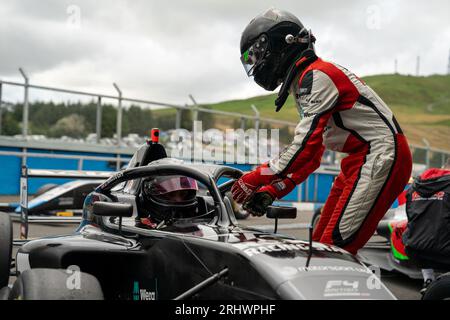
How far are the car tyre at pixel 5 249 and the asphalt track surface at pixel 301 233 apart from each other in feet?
4.75

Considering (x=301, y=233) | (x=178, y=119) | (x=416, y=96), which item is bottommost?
(x=301, y=233)

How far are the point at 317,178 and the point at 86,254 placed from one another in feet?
36.8

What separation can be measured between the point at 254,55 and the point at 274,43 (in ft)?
0.51

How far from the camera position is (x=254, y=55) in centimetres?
371

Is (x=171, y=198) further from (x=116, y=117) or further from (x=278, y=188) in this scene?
(x=116, y=117)

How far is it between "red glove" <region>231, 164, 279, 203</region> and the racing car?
126mm

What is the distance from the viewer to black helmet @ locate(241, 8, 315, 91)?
3.63 meters

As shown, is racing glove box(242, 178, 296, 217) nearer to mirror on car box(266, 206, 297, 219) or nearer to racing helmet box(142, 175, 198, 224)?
mirror on car box(266, 206, 297, 219)

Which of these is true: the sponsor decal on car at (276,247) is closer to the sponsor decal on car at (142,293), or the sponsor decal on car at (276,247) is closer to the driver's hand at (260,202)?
the driver's hand at (260,202)

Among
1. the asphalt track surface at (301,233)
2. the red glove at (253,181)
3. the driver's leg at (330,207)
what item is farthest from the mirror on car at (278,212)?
the asphalt track surface at (301,233)

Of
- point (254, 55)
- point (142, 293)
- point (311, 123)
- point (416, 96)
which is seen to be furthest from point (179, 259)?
point (416, 96)

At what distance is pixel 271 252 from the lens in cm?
266

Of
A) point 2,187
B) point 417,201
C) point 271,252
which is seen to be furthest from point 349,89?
point 2,187
